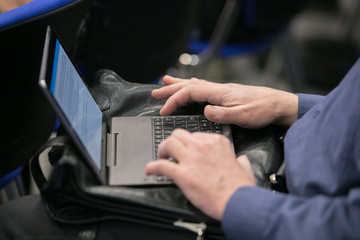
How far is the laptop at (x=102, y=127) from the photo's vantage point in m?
0.69

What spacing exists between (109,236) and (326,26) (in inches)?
89.1

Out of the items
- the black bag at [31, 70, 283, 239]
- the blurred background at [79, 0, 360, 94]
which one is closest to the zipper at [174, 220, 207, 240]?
the black bag at [31, 70, 283, 239]

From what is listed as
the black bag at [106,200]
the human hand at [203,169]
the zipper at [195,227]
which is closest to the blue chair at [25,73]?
the black bag at [106,200]

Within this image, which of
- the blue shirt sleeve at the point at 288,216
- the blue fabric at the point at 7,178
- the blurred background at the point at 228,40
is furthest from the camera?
the blurred background at the point at 228,40

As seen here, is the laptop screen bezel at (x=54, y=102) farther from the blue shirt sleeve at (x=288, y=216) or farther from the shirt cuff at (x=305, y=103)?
the shirt cuff at (x=305, y=103)

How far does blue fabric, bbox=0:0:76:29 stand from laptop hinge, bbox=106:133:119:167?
0.95ft

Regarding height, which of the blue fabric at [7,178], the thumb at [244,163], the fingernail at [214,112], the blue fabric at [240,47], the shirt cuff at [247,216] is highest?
the blue fabric at [240,47]

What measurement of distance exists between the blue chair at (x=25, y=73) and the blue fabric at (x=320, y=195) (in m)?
0.53

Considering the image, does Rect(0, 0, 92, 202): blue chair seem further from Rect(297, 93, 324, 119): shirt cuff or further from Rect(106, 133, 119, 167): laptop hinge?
Rect(297, 93, 324, 119): shirt cuff

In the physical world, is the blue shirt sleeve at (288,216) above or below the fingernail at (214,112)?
below

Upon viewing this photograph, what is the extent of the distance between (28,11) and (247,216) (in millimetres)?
587

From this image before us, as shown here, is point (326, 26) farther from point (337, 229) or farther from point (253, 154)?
point (337, 229)

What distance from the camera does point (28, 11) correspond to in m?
0.85

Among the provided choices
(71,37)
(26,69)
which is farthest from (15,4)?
(26,69)
